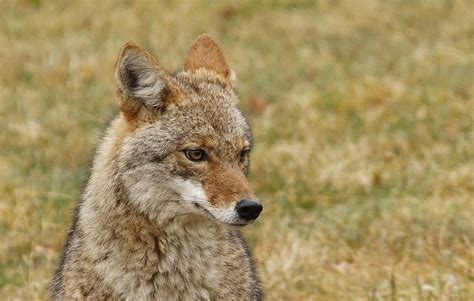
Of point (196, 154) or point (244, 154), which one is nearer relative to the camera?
point (196, 154)

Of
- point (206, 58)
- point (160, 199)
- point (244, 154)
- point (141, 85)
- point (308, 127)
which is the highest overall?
point (206, 58)

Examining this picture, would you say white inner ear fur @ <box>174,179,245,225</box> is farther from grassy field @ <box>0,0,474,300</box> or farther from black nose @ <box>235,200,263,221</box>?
grassy field @ <box>0,0,474,300</box>

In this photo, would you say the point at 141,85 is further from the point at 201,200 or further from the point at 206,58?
the point at 206,58

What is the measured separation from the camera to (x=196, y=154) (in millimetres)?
5234

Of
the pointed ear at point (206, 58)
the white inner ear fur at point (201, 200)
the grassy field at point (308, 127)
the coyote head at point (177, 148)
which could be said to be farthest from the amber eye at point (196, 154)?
the grassy field at point (308, 127)

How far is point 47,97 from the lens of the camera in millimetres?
11242

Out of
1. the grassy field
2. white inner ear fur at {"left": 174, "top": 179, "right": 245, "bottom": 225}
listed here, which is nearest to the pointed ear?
the grassy field

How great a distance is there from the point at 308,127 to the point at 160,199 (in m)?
4.99

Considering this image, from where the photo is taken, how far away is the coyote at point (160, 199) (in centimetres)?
518

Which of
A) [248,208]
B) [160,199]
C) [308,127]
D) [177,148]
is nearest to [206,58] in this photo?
[177,148]

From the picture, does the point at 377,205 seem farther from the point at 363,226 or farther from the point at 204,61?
the point at 204,61

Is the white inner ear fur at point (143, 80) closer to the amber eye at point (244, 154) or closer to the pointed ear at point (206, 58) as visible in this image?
the amber eye at point (244, 154)

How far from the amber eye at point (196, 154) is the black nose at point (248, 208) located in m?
0.36

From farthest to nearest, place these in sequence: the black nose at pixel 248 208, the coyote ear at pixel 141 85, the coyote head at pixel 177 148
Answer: the coyote ear at pixel 141 85 < the coyote head at pixel 177 148 < the black nose at pixel 248 208
